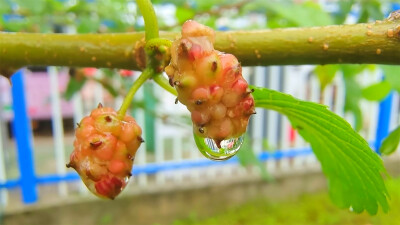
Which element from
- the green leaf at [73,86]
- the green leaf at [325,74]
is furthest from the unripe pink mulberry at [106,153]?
the green leaf at [73,86]

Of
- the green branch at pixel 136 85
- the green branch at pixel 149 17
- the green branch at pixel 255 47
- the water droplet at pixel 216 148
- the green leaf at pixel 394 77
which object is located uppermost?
the green branch at pixel 149 17

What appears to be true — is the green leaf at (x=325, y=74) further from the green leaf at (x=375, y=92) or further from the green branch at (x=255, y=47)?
the green branch at (x=255, y=47)

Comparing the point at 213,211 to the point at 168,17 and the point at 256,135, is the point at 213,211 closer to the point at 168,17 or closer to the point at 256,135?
the point at 256,135

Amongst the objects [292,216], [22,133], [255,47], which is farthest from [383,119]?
[255,47]

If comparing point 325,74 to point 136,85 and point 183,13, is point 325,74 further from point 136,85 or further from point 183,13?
point 136,85

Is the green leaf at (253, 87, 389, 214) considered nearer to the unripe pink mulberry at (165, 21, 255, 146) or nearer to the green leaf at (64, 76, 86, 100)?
the unripe pink mulberry at (165, 21, 255, 146)

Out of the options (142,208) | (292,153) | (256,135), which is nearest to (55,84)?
(142,208)
